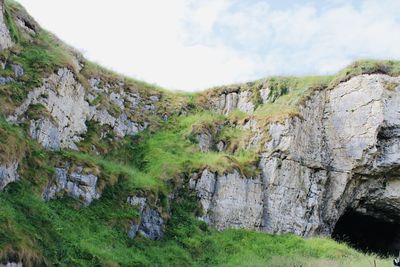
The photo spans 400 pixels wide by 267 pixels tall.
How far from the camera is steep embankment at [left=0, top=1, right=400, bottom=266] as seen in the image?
55.3 ft

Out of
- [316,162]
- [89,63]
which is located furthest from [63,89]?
[316,162]

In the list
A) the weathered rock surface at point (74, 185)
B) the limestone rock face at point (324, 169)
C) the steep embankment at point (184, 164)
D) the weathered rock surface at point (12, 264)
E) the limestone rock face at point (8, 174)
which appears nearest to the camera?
the weathered rock surface at point (12, 264)

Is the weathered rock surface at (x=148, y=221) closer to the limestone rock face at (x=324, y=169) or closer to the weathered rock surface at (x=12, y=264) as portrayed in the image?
the limestone rock face at (x=324, y=169)

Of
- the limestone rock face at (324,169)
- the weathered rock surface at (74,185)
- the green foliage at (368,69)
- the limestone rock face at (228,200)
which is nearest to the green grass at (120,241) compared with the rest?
→ the weathered rock surface at (74,185)

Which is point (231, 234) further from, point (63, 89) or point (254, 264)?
point (63, 89)

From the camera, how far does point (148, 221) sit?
65.0ft

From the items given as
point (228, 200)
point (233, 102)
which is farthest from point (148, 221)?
point (233, 102)

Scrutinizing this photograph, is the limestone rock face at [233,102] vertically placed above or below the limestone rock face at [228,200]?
above

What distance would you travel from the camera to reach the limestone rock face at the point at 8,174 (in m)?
15.3

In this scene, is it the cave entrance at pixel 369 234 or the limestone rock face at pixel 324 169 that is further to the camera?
the cave entrance at pixel 369 234

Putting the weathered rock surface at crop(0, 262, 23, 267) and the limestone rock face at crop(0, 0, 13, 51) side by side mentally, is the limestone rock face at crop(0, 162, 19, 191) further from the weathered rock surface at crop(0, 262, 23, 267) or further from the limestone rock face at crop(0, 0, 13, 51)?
the limestone rock face at crop(0, 0, 13, 51)

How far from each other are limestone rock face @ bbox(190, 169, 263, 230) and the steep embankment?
0.05 meters

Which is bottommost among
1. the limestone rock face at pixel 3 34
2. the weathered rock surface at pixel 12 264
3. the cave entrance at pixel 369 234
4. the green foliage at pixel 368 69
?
the weathered rock surface at pixel 12 264

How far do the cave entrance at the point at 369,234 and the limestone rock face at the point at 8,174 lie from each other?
18674 millimetres
